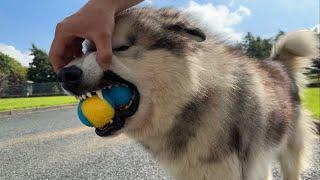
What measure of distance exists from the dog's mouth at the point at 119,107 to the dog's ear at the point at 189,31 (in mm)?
584

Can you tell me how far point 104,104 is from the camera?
302 cm

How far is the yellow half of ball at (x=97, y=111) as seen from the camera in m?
3.02

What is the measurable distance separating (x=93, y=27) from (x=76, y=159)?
4649 millimetres

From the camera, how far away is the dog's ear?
10.8ft

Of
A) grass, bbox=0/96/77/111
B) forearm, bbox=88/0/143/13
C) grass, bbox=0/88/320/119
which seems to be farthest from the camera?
grass, bbox=0/96/77/111

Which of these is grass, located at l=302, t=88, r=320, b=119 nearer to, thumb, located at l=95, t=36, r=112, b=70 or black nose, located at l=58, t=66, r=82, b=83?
thumb, located at l=95, t=36, r=112, b=70

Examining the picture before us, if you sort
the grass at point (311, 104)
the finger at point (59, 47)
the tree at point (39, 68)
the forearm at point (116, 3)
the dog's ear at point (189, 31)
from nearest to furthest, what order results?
the forearm at point (116, 3) → the finger at point (59, 47) → the dog's ear at point (189, 31) → the grass at point (311, 104) → the tree at point (39, 68)

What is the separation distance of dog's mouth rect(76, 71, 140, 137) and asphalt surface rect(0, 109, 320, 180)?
1.33 meters

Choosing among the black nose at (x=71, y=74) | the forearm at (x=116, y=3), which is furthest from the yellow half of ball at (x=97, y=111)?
the forearm at (x=116, y=3)

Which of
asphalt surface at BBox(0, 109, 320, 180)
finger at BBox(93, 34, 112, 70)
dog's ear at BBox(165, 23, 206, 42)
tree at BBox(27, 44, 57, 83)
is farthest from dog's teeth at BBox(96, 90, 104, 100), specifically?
tree at BBox(27, 44, 57, 83)

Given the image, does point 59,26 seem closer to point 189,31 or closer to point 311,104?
point 189,31

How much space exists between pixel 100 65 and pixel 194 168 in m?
1.01

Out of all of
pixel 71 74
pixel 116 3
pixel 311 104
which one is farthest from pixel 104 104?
pixel 311 104

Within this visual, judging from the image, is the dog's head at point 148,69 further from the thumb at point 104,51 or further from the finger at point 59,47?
the finger at point 59,47
